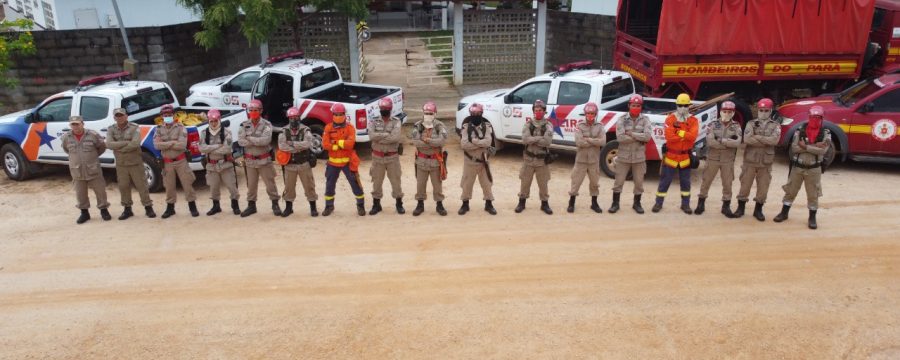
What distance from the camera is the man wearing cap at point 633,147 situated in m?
9.20

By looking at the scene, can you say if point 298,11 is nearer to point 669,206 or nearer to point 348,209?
point 348,209

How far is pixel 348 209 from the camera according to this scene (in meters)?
9.84

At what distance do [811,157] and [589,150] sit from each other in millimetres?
2743

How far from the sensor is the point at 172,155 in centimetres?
929

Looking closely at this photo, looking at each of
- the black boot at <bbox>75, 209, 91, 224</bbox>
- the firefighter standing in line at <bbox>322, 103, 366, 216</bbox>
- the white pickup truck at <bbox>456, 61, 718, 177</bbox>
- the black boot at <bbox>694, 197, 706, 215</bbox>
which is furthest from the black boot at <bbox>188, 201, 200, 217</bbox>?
the black boot at <bbox>694, 197, 706, 215</bbox>

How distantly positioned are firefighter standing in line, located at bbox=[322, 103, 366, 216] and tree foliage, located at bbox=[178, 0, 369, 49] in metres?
5.44

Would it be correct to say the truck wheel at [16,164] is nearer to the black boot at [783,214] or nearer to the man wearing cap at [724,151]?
the man wearing cap at [724,151]

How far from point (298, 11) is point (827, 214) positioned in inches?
457

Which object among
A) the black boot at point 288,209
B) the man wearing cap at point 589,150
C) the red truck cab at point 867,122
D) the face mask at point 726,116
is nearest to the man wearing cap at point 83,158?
the black boot at point 288,209

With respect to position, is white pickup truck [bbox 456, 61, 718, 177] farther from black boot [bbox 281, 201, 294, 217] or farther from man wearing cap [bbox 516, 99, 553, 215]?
black boot [bbox 281, 201, 294, 217]

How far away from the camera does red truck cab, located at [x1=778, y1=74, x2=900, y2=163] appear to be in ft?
36.7

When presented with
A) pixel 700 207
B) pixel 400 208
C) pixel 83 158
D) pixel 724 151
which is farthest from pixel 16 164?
pixel 724 151

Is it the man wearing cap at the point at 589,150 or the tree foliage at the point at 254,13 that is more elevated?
the tree foliage at the point at 254,13

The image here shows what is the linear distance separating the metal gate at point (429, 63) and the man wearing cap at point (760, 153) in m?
11.2
